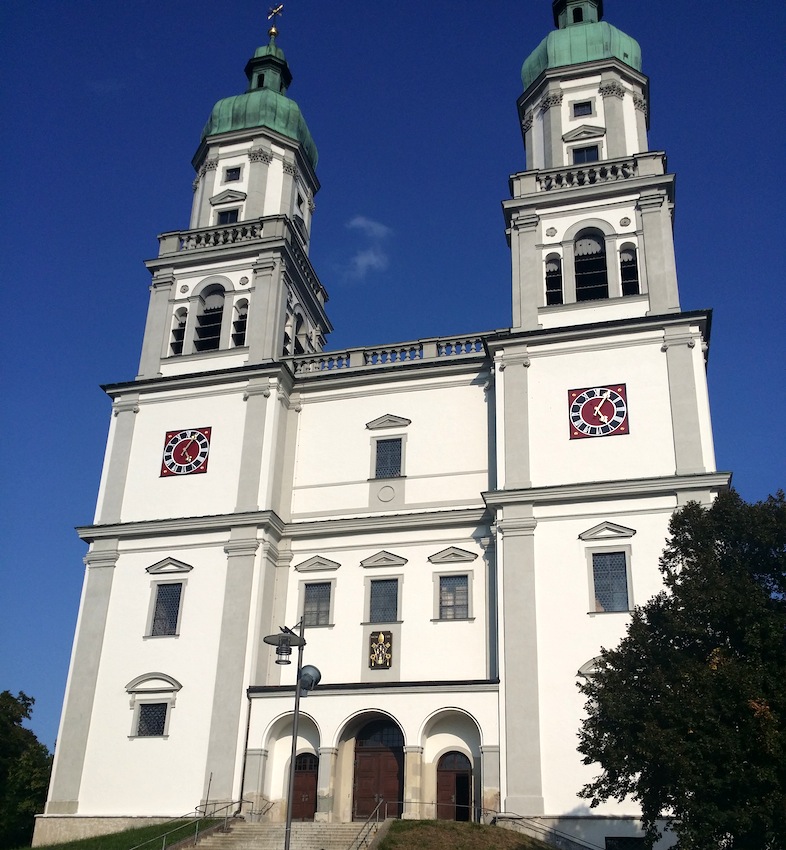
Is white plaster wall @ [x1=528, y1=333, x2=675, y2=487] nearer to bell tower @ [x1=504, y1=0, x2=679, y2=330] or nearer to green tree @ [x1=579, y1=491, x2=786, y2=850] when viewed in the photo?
bell tower @ [x1=504, y1=0, x2=679, y2=330]

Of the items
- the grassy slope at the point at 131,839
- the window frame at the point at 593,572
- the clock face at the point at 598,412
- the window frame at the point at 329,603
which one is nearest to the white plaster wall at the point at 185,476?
the window frame at the point at 329,603

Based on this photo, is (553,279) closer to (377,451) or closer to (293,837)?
(377,451)

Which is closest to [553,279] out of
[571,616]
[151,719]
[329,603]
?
[571,616]

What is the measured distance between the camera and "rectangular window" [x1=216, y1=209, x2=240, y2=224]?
3794cm

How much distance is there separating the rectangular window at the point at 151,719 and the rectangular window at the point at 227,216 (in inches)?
702

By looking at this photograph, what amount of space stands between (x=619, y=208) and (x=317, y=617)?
15933mm

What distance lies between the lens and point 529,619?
2662 cm

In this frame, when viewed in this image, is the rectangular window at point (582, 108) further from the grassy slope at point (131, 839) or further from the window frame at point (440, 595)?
the grassy slope at point (131, 839)

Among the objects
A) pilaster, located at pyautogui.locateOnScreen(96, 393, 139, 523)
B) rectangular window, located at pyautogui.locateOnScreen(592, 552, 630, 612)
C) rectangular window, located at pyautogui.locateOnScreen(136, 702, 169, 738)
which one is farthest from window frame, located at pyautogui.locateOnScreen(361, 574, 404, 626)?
pilaster, located at pyautogui.locateOnScreen(96, 393, 139, 523)

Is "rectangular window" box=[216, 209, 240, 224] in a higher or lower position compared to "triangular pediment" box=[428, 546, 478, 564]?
higher

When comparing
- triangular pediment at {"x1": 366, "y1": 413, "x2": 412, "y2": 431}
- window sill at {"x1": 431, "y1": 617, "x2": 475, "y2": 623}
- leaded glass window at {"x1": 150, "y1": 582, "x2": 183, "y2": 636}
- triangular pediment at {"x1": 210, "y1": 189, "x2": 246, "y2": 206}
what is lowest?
window sill at {"x1": 431, "y1": 617, "x2": 475, "y2": 623}

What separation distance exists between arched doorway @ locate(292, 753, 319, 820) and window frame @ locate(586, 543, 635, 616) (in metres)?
8.72

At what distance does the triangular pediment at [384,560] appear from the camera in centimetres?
2983

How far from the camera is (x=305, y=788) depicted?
2805 cm
